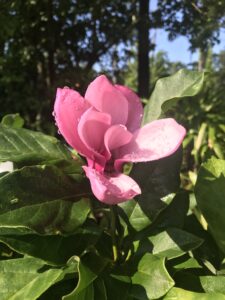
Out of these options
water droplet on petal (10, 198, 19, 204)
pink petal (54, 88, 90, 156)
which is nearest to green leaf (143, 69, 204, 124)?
pink petal (54, 88, 90, 156)

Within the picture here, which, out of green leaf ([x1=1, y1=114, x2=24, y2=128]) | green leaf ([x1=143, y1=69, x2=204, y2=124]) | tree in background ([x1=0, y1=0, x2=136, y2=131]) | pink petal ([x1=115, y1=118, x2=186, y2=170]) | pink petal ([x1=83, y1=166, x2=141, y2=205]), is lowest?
tree in background ([x1=0, y1=0, x2=136, y2=131])

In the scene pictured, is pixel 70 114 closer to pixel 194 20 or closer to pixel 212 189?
pixel 212 189

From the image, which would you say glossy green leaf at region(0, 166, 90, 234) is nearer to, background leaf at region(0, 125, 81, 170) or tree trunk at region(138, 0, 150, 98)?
background leaf at region(0, 125, 81, 170)

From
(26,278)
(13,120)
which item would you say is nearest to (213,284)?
(26,278)

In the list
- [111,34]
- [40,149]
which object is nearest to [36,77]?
[111,34]

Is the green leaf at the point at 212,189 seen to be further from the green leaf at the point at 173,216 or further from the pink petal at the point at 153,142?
the pink petal at the point at 153,142
